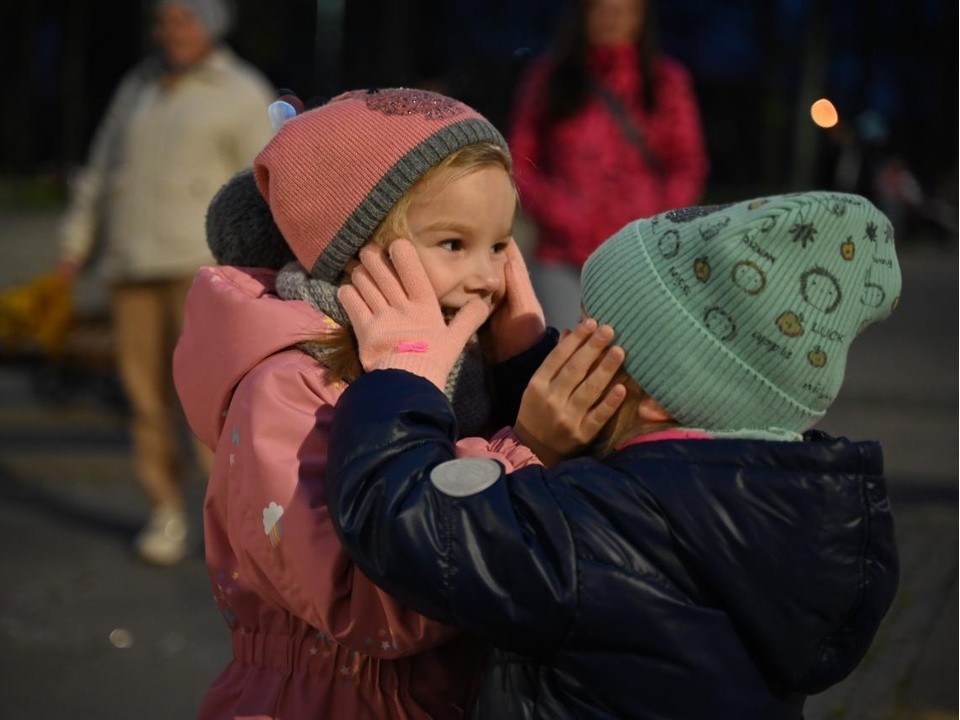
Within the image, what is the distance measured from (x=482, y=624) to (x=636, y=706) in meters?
0.22

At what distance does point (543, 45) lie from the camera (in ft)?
92.3

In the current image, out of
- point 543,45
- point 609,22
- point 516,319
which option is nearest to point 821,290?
point 516,319

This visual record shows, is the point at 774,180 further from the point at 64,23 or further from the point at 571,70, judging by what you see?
the point at 571,70

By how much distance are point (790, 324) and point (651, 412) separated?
0.23 m

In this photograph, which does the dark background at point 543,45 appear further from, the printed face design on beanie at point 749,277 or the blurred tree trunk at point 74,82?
the printed face design on beanie at point 749,277

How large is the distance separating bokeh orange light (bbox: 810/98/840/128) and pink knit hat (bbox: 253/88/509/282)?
1.53ft

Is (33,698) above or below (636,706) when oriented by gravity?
below

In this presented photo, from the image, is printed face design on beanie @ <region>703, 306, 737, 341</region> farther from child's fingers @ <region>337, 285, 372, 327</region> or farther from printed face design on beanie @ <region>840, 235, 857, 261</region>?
child's fingers @ <region>337, 285, 372, 327</region>

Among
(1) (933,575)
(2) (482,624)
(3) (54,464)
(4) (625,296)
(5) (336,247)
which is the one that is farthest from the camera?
(3) (54,464)

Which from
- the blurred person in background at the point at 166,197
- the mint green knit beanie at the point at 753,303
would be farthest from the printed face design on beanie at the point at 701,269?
the blurred person in background at the point at 166,197

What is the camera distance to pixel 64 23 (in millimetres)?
36531

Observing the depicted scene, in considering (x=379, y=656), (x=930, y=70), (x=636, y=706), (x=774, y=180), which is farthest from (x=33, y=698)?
(x=930, y=70)

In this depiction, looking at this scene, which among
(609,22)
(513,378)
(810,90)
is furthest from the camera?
(810,90)

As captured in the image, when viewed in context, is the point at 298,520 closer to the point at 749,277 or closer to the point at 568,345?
the point at 568,345
